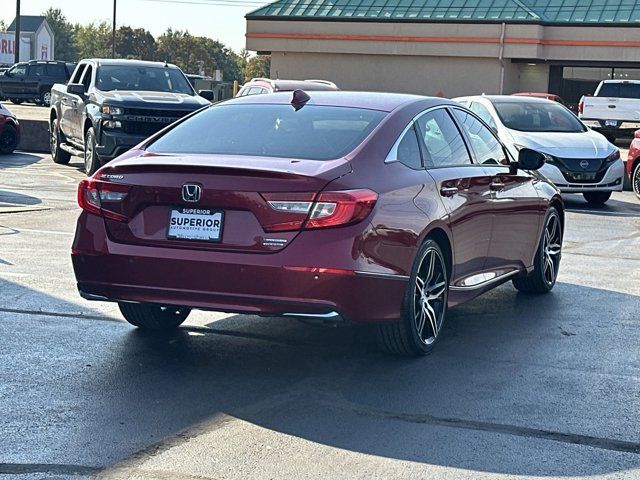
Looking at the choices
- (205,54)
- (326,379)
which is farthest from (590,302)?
(205,54)

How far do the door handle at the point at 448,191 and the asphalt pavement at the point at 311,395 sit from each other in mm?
970

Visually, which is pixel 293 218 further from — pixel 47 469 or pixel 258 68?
pixel 258 68

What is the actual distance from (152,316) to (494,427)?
8.89ft

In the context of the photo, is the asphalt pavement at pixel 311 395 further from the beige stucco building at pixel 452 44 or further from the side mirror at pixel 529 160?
the beige stucco building at pixel 452 44

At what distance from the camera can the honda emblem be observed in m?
6.40

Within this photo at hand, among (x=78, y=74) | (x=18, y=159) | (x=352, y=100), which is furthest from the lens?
(x=18, y=159)

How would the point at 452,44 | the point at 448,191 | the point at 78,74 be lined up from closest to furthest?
the point at 448,191 → the point at 78,74 → the point at 452,44

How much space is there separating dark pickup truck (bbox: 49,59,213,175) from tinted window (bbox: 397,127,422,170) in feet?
Result: 35.6

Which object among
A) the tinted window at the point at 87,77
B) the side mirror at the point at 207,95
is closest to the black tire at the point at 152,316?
the tinted window at the point at 87,77

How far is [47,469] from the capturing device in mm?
4895

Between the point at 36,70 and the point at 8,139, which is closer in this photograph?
the point at 8,139

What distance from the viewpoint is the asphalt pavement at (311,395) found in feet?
16.8

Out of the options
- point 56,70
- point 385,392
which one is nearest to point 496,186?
point 385,392

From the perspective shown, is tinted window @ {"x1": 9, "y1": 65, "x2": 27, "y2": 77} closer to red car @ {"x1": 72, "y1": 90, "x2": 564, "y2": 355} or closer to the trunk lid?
red car @ {"x1": 72, "y1": 90, "x2": 564, "y2": 355}
